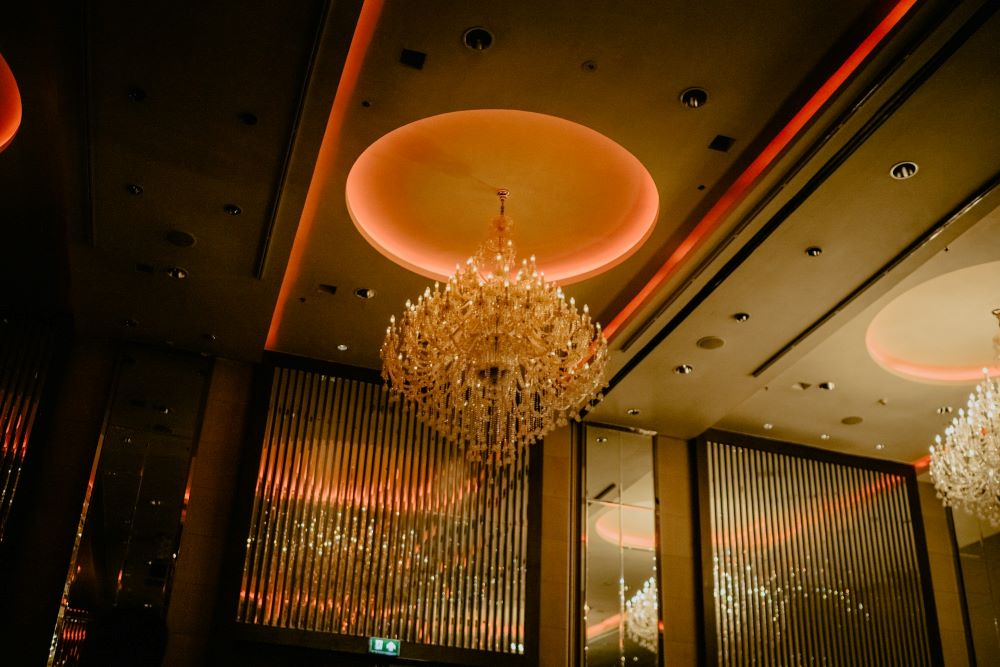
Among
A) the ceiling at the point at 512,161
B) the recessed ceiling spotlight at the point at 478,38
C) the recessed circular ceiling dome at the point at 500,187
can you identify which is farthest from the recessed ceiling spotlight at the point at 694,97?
the recessed ceiling spotlight at the point at 478,38

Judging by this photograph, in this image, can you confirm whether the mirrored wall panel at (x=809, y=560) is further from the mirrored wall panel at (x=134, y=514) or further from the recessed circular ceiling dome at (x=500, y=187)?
the mirrored wall panel at (x=134, y=514)

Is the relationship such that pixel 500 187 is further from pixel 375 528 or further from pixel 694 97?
pixel 375 528

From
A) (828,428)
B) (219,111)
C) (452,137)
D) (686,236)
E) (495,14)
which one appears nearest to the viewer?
(495,14)

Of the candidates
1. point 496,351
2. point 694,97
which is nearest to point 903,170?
point 694,97

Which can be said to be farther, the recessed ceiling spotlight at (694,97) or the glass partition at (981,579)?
the glass partition at (981,579)

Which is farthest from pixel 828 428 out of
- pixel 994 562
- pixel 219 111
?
pixel 219 111

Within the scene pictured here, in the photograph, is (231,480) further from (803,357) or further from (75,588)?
(803,357)

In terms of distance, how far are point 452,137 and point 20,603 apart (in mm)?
5687

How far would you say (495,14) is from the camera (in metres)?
5.52

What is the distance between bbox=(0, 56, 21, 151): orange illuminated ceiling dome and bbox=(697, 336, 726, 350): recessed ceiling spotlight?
633cm

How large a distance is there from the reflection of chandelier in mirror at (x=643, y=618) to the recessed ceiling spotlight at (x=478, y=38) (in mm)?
6499

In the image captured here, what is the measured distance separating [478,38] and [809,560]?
808 cm

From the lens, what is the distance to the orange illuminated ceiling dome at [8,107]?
23.0ft

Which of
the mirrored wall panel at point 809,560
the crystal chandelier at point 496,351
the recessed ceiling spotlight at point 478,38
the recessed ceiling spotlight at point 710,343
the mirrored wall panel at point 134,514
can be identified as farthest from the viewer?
the mirrored wall panel at point 809,560
